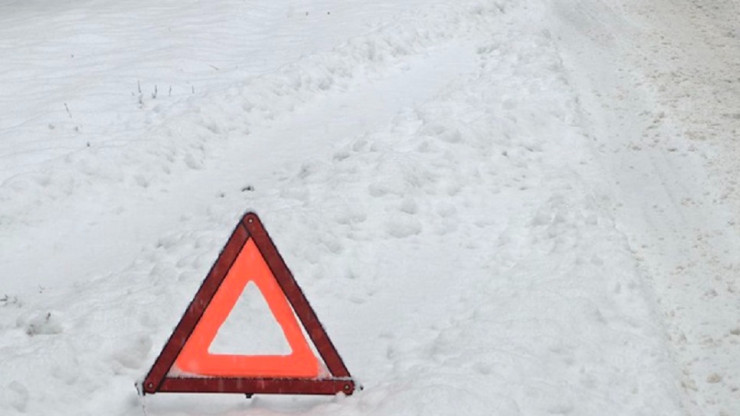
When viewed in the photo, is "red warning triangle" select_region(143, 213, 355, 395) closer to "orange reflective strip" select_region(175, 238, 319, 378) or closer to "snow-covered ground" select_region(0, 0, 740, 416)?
"orange reflective strip" select_region(175, 238, 319, 378)

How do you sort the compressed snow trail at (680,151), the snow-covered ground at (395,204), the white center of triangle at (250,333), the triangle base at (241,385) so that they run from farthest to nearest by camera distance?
1. the compressed snow trail at (680,151)
2. the white center of triangle at (250,333)
3. the snow-covered ground at (395,204)
4. the triangle base at (241,385)

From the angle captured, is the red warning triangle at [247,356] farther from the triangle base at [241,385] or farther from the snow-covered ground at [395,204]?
the snow-covered ground at [395,204]

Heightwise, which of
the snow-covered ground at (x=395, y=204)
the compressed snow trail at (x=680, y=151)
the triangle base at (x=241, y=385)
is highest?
the triangle base at (x=241, y=385)

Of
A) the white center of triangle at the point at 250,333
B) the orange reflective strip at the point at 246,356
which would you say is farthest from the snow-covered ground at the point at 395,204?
the orange reflective strip at the point at 246,356

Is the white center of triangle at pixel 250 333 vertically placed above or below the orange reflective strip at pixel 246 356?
below

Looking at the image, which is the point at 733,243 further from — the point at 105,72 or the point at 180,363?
the point at 105,72

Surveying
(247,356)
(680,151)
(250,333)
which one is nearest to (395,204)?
(250,333)

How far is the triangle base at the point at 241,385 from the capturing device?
14.6ft

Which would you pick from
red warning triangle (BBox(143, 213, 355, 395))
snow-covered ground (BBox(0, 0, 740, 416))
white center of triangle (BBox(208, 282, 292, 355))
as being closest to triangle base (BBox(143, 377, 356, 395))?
red warning triangle (BBox(143, 213, 355, 395))

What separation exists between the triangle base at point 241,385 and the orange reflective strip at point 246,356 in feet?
0.09

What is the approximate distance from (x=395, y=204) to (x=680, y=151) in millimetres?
3616

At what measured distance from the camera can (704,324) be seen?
6.26 meters

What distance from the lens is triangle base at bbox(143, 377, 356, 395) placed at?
4.46 metres

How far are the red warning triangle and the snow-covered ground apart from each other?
0.33m
